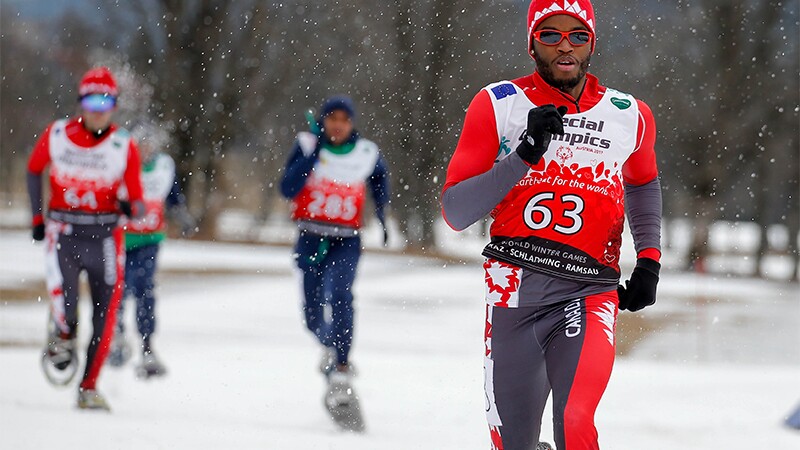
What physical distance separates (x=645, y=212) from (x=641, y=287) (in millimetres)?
310

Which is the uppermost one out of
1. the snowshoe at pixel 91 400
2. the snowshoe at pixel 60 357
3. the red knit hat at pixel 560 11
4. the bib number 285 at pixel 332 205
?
the red knit hat at pixel 560 11

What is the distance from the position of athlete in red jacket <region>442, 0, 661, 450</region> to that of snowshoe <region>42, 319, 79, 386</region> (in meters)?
4.24

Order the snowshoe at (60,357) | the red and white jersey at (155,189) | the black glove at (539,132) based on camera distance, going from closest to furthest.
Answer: the black glove at (539,132), the snowshoe at (60,357), the red and white jersey at (155,189)

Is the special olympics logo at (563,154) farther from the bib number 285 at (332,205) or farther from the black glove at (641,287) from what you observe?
the bib number 285 at (332,205)

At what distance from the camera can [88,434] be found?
5637mm

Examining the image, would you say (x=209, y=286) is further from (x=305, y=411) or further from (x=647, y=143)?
(x=647, y=143)

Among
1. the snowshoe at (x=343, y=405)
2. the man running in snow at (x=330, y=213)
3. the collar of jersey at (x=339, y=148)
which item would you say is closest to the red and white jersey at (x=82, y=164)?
the man running in snow at (x=330, y=213)

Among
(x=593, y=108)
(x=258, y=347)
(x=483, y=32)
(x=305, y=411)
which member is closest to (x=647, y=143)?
(x=593, y=108)

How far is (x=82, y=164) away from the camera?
22.9 feet

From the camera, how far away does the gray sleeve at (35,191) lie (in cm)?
722

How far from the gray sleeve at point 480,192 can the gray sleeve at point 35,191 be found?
4329 mm

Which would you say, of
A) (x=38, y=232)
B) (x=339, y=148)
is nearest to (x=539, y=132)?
(x=339, y=148)

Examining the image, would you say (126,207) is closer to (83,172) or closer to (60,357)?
(83,172)

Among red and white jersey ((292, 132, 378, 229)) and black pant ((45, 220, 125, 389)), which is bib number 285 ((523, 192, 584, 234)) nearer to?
red and white jersey ((292, 132, 378, 229))
